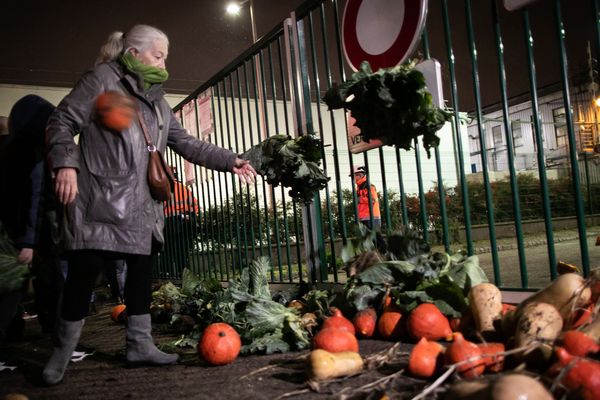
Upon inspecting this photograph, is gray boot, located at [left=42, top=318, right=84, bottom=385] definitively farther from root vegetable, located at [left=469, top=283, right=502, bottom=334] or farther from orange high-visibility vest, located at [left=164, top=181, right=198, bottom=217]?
orange high-visibility vest, located at [left=164, top=181, right=198, bottom=217]

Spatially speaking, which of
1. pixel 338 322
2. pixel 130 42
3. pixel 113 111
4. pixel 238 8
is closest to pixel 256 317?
pixel 338 322

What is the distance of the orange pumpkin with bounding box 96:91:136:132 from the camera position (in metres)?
2.82

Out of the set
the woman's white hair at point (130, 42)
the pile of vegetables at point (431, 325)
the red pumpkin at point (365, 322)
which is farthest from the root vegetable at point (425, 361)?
the woman's white hair at point (130, 42)

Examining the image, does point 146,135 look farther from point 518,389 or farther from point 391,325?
point 518,389

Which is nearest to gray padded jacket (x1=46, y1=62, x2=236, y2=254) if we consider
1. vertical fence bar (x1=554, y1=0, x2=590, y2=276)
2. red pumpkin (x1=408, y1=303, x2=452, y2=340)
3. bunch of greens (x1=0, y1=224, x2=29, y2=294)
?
bunch of greens (x1=0, y1=224, x2=29, y2=294)

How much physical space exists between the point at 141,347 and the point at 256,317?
728 millimetres

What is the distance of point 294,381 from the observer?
2.30 metres

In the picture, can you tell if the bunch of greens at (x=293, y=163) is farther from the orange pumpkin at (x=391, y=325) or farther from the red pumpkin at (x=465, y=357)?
the red pumpkin at (x=465, y=357)

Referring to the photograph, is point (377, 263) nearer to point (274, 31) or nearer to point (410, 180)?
point (274, 31)

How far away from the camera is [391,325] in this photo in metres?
2.85

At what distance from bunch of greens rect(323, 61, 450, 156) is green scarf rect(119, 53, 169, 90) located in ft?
3.73

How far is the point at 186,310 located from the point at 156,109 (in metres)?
2.24

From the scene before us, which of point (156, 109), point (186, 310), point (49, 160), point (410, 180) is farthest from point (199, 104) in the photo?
point (410, 180)

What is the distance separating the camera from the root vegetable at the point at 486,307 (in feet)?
7.82
